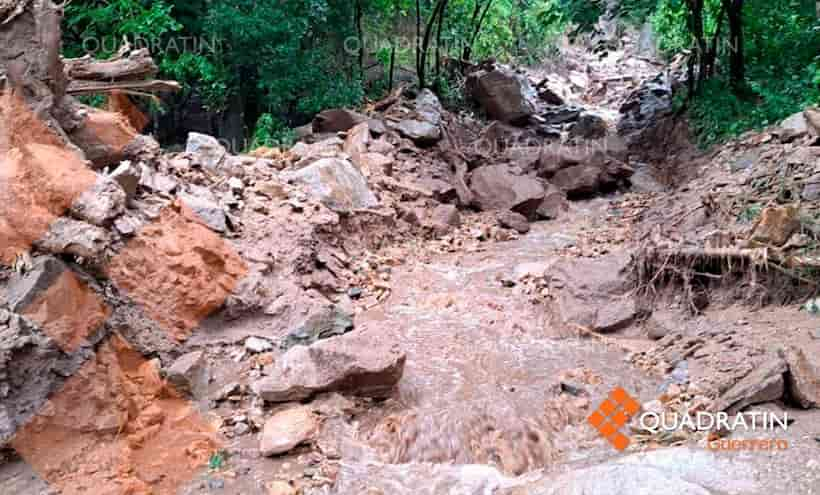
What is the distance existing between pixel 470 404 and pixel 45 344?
2.38 m

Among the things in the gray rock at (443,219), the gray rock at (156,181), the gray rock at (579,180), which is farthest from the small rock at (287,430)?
the gray rock at (579,180)

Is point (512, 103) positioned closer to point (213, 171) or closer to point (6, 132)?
point (213, 171)

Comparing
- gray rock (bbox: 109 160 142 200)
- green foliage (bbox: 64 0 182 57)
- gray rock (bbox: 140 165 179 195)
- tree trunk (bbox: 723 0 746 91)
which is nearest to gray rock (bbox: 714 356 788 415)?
gray rock (bbox: 109 160 142 200)

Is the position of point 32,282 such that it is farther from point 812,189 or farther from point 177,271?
point 812,189

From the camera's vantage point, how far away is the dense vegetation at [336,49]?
7.66 meters

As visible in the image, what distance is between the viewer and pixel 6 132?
12.8 feet

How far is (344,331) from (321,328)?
18 centimetres

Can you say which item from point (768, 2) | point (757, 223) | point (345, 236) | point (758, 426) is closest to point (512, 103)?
point (768, 2)

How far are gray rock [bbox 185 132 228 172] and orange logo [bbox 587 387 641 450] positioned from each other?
412cm

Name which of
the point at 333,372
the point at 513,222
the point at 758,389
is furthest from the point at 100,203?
the point at 513,222

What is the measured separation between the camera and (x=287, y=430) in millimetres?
3484

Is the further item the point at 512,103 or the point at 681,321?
the point at 512,103

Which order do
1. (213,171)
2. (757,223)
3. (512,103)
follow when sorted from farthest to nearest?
1. (512,103)
2. (213,171)
3. (757,223)

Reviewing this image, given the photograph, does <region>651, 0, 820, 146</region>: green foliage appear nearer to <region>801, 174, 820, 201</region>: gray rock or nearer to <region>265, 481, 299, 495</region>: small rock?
<region>801, 174, 820, 201</region>: gray rock
